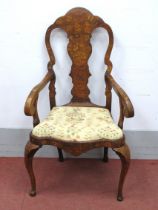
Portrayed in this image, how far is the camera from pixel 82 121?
66.9 inches

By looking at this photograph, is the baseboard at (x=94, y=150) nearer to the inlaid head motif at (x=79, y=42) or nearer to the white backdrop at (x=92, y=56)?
the white backdrop at (x=92, y=56)

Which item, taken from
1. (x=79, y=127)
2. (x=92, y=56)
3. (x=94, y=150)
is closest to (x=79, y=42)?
(x=92, y=56)

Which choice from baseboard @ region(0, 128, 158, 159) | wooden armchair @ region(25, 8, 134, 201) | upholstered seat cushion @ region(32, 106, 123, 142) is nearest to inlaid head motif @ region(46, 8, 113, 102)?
wooden armchair @ region(25, 8, 134, 201)

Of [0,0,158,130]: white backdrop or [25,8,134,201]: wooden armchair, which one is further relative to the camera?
[0,0,158,130]: white backdrop

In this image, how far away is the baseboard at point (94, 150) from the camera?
2186 millimetres

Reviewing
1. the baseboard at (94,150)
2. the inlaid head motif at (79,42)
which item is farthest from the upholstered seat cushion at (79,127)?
the baseboard at (94,150)

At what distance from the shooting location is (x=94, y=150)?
221cm

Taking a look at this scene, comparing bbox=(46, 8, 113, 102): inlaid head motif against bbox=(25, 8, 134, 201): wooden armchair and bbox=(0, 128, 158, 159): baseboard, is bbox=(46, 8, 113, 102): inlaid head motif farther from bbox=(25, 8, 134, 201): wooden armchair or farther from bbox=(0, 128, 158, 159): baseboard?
bbox=(0, 128, 158, 159): baseboard

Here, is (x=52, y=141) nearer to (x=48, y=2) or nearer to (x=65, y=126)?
(x=65, y=126)

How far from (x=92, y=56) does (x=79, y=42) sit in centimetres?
15

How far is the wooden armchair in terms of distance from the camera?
1.59 m

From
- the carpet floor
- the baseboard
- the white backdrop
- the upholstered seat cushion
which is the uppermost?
the white backdrop

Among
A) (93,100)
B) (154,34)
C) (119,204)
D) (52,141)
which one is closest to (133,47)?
(154,34)

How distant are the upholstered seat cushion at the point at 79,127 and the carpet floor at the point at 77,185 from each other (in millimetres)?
419
